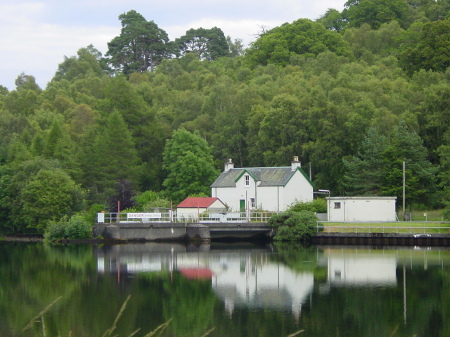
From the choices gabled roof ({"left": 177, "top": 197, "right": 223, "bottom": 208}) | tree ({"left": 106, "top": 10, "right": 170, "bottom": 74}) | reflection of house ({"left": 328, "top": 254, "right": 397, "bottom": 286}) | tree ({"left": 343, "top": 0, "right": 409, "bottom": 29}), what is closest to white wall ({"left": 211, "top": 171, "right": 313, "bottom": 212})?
gabled roof ({"left": 177, "top": 197, "right": 223, "bottom": 208})

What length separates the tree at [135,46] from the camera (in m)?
160

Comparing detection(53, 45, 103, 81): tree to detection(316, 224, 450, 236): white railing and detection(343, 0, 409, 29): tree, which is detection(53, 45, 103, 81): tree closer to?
detection(343, 0, 409, 29): tree

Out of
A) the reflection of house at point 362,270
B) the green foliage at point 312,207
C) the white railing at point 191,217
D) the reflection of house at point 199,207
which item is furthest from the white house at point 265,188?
the reflection of house at point 362,270

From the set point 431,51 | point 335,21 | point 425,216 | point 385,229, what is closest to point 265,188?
point 385,229

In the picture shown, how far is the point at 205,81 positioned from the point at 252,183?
147 ft

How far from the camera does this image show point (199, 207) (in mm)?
72688

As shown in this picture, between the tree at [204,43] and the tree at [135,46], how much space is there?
8.39 metres

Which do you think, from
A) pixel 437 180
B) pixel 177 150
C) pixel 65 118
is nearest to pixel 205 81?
pixel 65 118

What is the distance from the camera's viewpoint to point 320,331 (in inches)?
1171

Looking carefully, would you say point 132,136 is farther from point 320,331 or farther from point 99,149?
point 320,331

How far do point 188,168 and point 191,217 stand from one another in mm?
14193

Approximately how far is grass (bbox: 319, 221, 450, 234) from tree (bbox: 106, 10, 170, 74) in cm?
9911

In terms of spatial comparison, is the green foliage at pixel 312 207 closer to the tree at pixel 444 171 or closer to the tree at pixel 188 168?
the tree at pixel 444 171

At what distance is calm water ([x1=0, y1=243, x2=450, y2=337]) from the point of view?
102 feet
